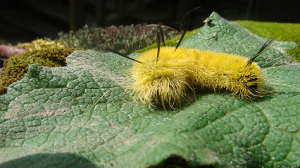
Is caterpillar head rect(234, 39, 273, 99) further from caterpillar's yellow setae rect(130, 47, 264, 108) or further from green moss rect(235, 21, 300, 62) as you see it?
green moss rect(235, 21, 300, 62)

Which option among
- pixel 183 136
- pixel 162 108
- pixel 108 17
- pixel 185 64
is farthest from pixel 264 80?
pixel 108 17

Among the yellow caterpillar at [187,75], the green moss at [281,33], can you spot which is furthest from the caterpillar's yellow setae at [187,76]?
the green moss at [281,33]

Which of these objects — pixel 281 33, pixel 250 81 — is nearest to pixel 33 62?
pixel 250 81

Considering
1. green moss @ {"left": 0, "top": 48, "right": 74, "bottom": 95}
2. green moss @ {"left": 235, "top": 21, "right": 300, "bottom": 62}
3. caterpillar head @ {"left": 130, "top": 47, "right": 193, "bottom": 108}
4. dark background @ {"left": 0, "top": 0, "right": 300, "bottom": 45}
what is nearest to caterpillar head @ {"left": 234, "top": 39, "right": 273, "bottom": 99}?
caterpillar head @ {"left": 130, "top": 47, "right": 193, "bottom": 108}

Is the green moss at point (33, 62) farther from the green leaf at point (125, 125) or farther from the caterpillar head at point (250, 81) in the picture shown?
the caterpillar head at point (250, 81)

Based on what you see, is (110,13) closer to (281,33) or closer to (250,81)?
(281,33)

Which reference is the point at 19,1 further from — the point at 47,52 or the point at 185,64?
the point at 185,64
